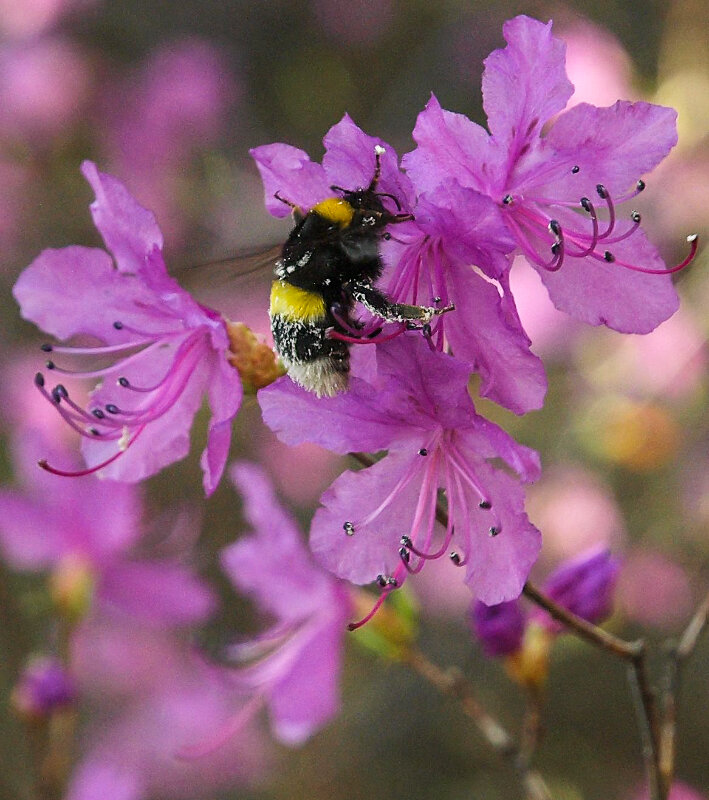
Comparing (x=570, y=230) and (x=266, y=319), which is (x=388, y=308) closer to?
(x=570, y=230)

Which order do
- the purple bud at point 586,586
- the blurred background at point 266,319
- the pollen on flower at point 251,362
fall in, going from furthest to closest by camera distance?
1. the blurred background at point 266,319
2. the purple bud at point 586,586
3. the pollen on flower at point 251,362

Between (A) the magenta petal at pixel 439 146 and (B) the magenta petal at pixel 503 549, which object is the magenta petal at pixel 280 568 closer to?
(B) the magenta petal at pixel 503 549

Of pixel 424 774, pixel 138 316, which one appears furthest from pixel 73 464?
pixel 424 774

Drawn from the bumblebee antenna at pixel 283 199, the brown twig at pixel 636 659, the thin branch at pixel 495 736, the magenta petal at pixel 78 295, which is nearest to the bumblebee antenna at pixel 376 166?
the bumblebee antenna at pixel 283 199

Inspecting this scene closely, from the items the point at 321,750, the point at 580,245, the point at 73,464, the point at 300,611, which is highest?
the point at 580,245

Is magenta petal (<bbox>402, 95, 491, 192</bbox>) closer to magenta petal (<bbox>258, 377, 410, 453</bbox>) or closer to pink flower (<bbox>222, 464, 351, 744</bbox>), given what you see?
magenta petal (<bbox>258, 377, 410, 453</bbox>)

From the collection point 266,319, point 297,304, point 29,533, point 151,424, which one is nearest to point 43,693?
point 29,533

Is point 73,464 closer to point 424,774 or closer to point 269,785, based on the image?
point 269,785
